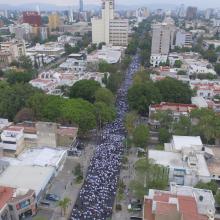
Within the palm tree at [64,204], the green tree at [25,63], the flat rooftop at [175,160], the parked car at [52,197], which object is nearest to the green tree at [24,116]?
the parked car at [52,197]

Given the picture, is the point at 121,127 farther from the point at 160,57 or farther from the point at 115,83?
the point at 160,57

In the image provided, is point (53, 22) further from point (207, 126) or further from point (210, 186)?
point (210, 186)

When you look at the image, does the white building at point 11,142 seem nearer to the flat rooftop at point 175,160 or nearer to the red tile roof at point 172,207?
the flat rooftop at point 175,160

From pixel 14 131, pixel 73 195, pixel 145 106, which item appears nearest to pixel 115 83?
pixel 145 106

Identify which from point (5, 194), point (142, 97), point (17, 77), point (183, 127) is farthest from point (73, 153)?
point (17, 77)

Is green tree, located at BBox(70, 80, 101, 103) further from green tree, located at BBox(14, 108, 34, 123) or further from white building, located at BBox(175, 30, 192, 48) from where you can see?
white building, located at BBox(175, 30, 192, 48)

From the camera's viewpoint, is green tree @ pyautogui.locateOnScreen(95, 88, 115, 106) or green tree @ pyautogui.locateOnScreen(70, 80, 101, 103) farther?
green tree @ pyautogui.locateOnScreen(70, 80, 101, 103)

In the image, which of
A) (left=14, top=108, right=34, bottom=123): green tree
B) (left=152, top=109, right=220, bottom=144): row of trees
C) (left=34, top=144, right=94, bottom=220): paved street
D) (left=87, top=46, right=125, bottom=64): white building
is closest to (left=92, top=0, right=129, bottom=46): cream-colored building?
(left=87, top=46, right=125, bottom=64): white building
